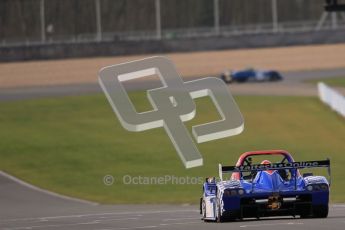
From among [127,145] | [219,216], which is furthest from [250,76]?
[219,216]

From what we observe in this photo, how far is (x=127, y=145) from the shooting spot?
43875 millimetres

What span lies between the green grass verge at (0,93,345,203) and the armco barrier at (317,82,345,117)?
397mm

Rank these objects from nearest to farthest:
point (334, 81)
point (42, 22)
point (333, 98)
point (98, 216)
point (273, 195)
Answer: point (273, 195) < point (98, 216) < point (333, 98) < point (334, 81) < point (42, 22)

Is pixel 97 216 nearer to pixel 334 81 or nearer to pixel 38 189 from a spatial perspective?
pixel 38 189

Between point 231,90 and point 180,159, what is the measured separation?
25199 mm

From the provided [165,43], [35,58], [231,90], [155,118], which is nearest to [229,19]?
[165,43]

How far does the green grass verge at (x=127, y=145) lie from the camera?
35.8 m

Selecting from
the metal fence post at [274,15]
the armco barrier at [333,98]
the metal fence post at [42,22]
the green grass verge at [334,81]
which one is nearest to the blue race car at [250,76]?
the green grass verge at [334,81]

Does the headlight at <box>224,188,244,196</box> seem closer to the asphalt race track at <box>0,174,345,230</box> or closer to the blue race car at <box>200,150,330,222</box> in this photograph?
the blue race car at <box>200,150,330,222</box>

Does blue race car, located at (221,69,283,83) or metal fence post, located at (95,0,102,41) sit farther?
metal fence post, located at (95,0,102,41)

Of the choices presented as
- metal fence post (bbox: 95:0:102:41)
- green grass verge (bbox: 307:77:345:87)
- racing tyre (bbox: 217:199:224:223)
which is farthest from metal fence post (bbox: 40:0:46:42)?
racing tyre (bbox: 217:199:224:223)

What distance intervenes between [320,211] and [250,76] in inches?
2109

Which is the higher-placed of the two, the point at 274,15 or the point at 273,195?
the point at 273,195

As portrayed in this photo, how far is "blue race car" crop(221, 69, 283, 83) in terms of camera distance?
72125 millimetres
